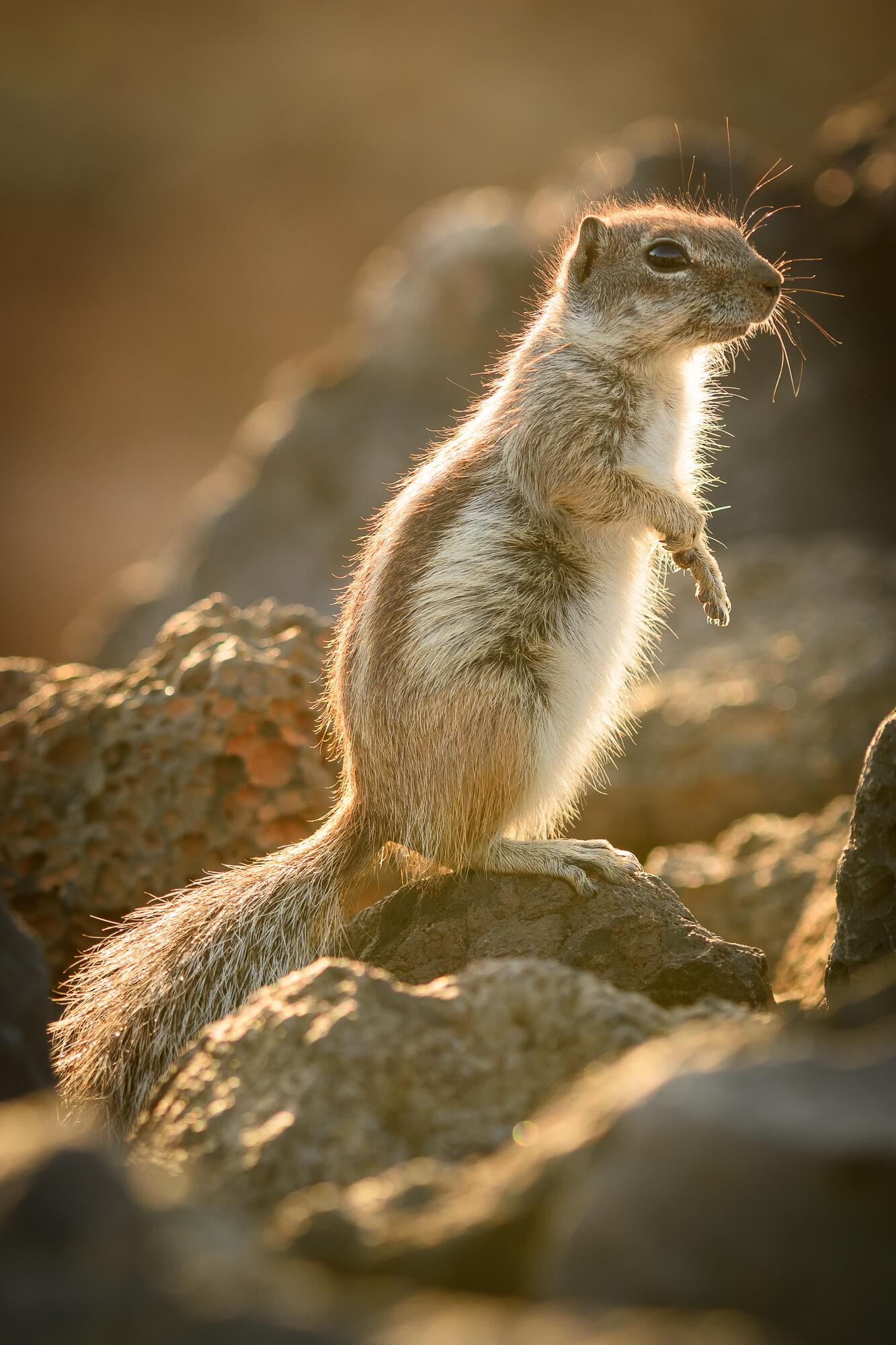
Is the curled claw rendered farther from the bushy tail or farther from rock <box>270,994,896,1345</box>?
rock <box>270,994,896,1345</box>

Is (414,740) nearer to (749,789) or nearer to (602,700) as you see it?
(602,700)

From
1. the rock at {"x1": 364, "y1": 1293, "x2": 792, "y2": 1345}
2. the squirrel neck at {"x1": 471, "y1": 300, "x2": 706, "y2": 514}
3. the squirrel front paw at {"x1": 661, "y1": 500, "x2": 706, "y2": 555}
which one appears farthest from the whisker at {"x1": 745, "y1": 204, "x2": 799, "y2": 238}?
the rock at {"x1": 364, "y1": 1293, "x2": 792, "y2": 1345}

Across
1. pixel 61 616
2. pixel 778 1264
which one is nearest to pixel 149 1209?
pixel 778 1264

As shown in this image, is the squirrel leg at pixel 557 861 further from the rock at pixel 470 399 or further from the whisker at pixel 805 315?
the rock at pixel 470 399

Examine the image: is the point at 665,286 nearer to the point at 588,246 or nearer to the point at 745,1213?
the point at 588,246

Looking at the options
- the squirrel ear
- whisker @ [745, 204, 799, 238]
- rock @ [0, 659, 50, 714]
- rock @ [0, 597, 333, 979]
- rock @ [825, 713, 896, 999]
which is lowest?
rock @ [825, 713, 896, 999]

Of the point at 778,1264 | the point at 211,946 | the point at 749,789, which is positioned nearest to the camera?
the point at 778,1264

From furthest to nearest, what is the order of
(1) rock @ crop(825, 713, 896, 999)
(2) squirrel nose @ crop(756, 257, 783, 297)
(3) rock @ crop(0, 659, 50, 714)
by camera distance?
(3) rock @ crop(0, 659, 50, 714) < (2) squirrel nose @ crop(756, 257, 783, 297) < (1) rock @ crop(825, 713, 896, 999)
